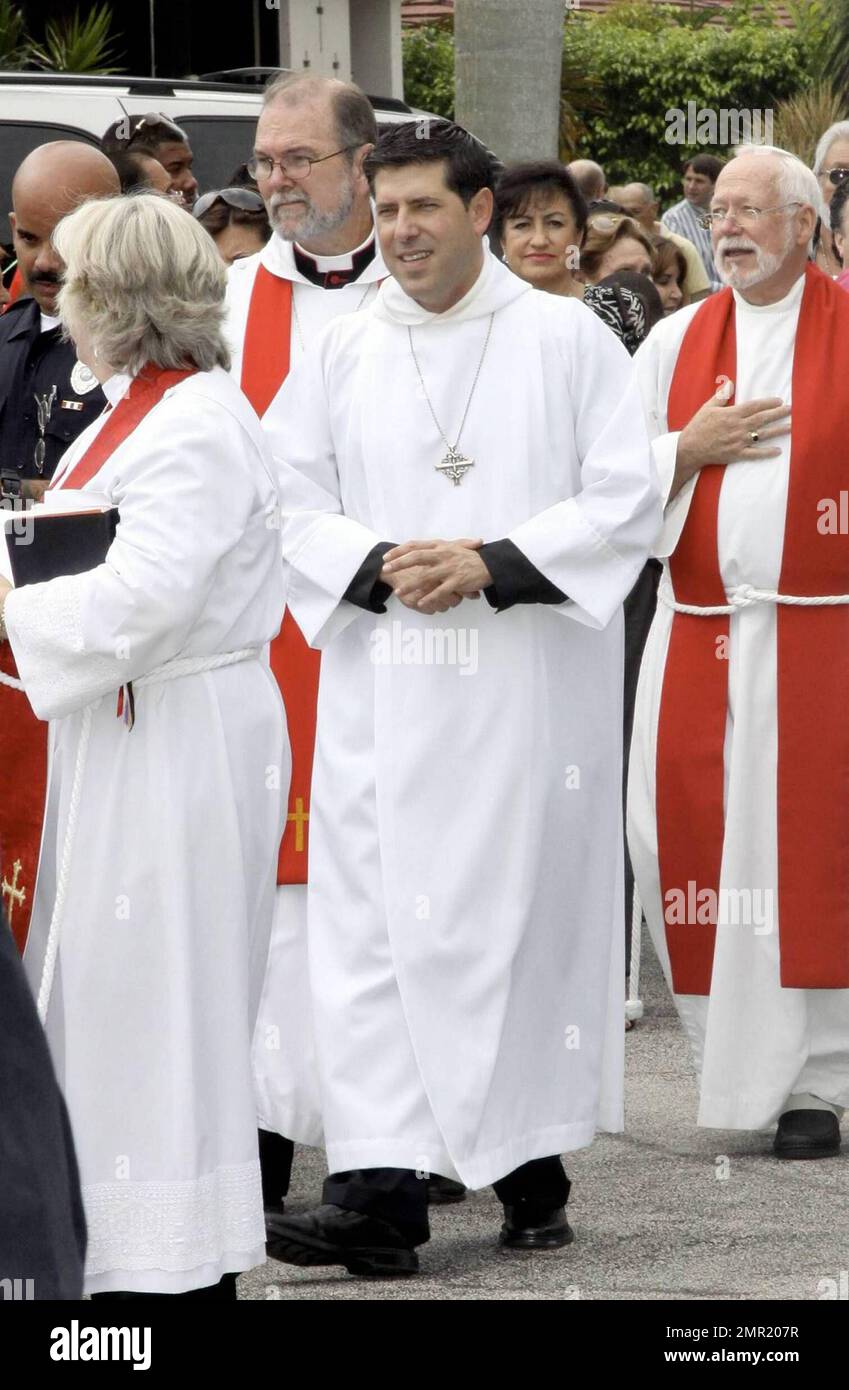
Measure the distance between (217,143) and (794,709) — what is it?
5.33 metres

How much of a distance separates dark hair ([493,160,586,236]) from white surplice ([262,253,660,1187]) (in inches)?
59.9

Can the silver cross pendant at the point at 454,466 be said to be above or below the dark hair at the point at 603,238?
below

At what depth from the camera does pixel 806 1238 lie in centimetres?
512

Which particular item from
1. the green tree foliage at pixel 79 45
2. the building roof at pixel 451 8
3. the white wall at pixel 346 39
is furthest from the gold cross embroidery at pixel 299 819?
the building roof at pixel 451 8

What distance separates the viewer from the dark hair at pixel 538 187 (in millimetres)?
6781

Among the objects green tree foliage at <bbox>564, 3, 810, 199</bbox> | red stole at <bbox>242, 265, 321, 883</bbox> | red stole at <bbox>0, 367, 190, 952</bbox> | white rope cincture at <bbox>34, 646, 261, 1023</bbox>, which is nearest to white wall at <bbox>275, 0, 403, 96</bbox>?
green tree foliage at <bbox>564, 3, 810, 199</bbox>

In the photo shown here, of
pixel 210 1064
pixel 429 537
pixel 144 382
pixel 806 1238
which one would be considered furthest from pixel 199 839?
pixel 806 1238

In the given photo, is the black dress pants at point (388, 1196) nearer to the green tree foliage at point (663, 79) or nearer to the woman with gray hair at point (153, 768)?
the woman with gray hair at point (153, 768)

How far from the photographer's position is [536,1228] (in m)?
5.12

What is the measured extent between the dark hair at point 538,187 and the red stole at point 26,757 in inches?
102

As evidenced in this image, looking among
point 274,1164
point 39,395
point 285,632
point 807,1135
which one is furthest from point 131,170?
point 807,1135

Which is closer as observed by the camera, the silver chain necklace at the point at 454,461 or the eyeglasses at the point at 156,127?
the silver chain necklace at the point at 454,461

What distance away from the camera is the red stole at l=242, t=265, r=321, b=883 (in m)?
5.79

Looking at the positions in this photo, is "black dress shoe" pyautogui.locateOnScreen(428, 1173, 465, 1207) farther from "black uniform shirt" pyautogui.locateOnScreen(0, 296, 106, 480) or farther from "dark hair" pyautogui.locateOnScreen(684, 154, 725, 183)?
"dark hair" pyautogui.locateOnScreen(684, 154, 725, 183)
